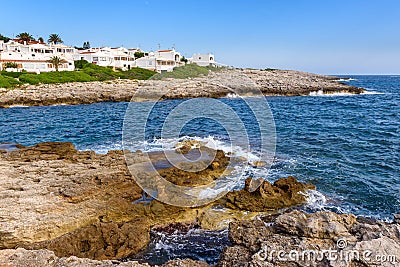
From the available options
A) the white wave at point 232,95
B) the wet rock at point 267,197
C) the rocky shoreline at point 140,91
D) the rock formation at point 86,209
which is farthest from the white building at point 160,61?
the wet rock at point 267,197

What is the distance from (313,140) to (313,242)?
19.1 meters

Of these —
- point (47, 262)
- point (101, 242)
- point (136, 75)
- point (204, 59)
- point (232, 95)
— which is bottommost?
point (101, 242)

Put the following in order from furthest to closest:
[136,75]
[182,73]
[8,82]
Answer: [182,73] < [136,75] < [8,82]

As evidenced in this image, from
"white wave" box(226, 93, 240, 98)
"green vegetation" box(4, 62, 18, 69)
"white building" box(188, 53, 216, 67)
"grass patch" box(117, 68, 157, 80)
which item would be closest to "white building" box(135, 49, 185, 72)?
"grass patch" box(117, 68, 157, 80)

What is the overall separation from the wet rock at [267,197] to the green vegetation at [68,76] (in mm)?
56150

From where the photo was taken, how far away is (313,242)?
7.32m

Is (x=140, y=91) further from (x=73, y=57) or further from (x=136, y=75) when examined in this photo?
(x=73, y=57)

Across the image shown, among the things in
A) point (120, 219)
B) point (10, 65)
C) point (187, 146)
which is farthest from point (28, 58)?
point (120, 219)

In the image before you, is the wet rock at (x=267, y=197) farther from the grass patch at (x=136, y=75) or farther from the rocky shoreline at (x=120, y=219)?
the grass patch at (x=136, y=75)

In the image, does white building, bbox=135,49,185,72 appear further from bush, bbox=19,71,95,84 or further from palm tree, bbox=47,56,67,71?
bush, bbox=19,71,95,84

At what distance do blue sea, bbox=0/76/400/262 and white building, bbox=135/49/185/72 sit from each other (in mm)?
53034

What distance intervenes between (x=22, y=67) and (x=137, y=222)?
7566 cm

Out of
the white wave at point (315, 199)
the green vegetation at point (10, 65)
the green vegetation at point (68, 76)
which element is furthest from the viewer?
the green vegetation at point (10, 65)

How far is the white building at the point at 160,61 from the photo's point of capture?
315 ft
